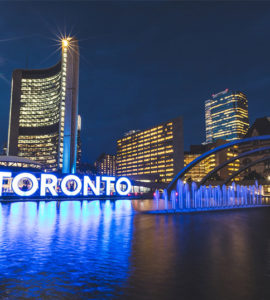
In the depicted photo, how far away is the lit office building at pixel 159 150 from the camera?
141375 millimetres

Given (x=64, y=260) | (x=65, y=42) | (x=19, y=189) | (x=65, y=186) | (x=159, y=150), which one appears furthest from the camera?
(x=159, y=150)

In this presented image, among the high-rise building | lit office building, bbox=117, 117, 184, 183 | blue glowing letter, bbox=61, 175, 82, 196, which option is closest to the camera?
blue glowing letter, bbox=61, 175, 82, 196

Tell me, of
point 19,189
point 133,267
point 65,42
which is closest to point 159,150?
point 65,42

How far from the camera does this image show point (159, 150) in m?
Result: 170

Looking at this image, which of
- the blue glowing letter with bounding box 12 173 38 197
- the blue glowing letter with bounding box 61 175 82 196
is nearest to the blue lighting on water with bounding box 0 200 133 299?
the blue glowing letter with bounding box 12 173 38 197

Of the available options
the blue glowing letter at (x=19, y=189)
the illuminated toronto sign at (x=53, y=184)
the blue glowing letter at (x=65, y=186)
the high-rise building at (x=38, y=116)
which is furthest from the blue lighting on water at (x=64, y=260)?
the high-rise building at (x=38, y=116)

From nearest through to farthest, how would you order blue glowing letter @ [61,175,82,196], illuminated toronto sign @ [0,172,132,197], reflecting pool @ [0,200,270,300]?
1. reflecting pool @ [0,200,270,300]
2. illuminated toronto sign @ [0,172,132,197]
3. blue glowing letter @ [61,175,82,196]

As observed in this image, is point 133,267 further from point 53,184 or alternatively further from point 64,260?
point 53,184

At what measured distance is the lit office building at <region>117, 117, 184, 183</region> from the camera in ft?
464

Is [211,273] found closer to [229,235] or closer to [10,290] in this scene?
[10,290]

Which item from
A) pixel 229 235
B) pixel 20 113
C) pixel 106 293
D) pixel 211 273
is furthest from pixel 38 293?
pixel 20 113

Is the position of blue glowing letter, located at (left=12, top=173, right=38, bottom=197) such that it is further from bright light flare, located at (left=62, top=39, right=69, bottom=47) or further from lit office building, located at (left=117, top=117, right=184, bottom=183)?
Result: lit office building, located at (left=117, top=117, right=184, bottom=183)

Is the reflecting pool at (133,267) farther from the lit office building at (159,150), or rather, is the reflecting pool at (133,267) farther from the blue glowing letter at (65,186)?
the lit office building at (159,150)

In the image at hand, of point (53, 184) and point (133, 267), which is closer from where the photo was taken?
point (133, 267)
